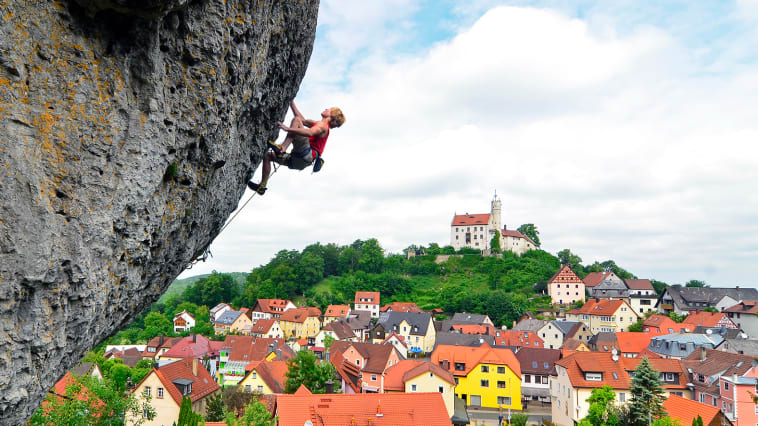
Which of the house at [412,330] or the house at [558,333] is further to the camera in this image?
the house at [412,330]

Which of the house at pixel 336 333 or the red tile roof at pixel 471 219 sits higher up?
the red tile roof at pixel 471 219

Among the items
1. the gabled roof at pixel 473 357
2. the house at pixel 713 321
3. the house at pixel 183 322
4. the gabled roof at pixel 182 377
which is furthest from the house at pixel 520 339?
the house at pixel 183 322

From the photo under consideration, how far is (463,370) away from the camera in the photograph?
4419 centimetres

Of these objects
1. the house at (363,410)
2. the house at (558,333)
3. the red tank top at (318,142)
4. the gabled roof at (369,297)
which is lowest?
the house at (363,410)

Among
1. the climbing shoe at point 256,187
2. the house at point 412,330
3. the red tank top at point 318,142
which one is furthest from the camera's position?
the house at point 412,330

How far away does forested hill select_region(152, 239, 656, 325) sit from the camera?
326 feet

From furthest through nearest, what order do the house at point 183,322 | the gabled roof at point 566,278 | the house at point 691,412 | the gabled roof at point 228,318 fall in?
the gabled roof at point 566,278
the house at point 183,322
the gabled roof at point 228,318
the house at point 691,412

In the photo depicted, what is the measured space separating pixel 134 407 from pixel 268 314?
228 ft

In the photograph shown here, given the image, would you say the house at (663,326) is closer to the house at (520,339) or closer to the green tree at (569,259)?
the house at (520,339)

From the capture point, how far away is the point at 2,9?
2.59 m

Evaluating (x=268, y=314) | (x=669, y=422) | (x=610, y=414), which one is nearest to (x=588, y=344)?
(x=610, y=414)

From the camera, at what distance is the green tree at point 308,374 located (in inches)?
1321

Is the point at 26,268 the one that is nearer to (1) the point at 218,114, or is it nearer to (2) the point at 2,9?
(2) the point at 2,9

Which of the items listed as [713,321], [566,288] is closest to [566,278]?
[566,288]
